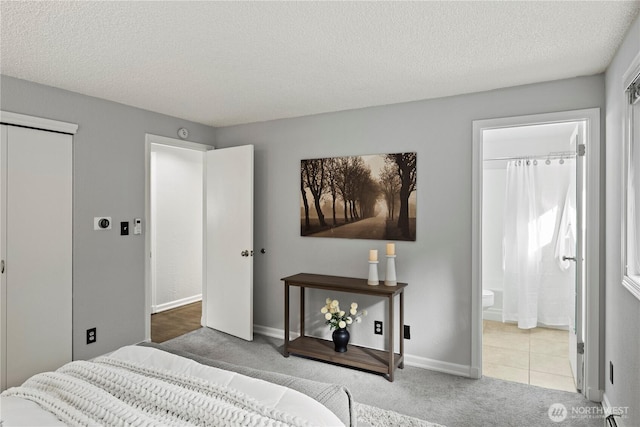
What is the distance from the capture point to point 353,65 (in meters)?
2.59

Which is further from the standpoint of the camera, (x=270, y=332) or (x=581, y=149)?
(x=270, y=332)

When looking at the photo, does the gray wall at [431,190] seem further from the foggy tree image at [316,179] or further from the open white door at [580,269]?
the open white door at [580,269]

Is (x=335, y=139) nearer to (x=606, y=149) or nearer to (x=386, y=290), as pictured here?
(x=386, y=290)

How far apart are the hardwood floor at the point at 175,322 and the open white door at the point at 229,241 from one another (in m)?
0.33

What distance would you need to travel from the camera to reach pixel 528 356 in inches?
141

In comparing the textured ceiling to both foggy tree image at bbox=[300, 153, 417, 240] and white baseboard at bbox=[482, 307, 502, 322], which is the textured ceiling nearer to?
foggy tree image at bbox=[300, 153, 417, 240]

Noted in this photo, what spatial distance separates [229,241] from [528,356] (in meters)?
3.25

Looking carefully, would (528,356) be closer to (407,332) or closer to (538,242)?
(407,332)

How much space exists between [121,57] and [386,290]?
2.58m

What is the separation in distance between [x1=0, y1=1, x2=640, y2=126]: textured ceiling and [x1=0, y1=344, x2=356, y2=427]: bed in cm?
172

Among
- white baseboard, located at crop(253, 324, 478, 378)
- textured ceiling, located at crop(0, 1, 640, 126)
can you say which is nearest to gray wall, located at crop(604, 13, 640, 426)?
textured ceiling, located at crop(0, 1, 640, 126)

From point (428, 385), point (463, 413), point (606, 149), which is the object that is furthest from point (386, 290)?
point (606, 149)

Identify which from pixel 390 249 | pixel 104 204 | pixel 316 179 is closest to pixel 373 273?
pixel 390 249

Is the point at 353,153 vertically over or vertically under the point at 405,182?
over
